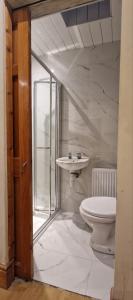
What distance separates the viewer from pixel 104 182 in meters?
2.40

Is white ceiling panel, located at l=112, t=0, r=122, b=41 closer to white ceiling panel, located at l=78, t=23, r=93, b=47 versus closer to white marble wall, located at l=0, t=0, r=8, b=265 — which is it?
white ceiling panel, located at l=78, t=23, r=93, b=47

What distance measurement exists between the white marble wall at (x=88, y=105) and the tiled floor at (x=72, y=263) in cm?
63

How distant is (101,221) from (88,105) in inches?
59.1

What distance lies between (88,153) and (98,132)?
0.31 metres

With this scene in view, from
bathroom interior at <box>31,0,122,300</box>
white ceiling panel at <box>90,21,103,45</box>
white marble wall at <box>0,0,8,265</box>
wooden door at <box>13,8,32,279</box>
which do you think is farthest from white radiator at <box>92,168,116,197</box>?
white ceiling panel at <box>90,21,103,45</box>

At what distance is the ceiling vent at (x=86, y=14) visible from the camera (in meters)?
1.88

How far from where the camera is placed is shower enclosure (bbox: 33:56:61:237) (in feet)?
8.50

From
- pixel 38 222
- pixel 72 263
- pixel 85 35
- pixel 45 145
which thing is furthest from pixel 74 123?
pixel 72 263

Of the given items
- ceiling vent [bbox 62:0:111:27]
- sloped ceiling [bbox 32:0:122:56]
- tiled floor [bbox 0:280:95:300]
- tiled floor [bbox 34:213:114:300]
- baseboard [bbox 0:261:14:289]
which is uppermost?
ceiling vent [bbox 62:0:111:27]

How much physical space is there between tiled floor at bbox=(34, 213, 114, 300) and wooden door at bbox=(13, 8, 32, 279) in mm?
239

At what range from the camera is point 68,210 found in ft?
9.13

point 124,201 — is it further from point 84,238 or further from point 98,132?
point 98,132

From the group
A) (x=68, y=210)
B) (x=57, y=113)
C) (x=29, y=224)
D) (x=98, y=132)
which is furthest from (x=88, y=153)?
(x=29, y=224)

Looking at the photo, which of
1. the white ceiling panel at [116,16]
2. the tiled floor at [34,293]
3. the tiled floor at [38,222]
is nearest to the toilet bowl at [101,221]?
the tiled floor at [34,293]
